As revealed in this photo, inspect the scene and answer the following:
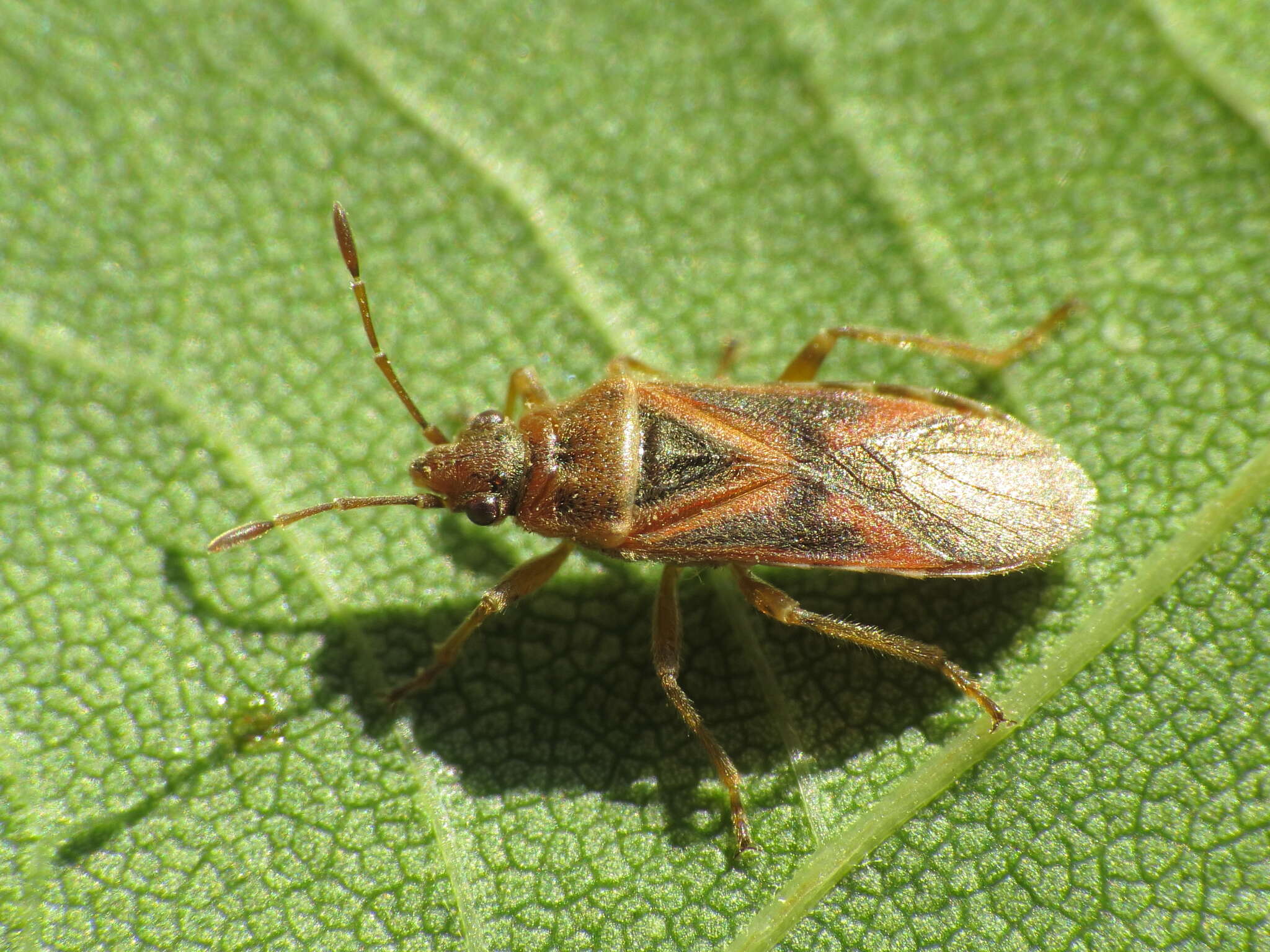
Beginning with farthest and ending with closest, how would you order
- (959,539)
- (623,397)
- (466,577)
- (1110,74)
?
(1110,74) < (466,577) < (623,397) < (959,539)

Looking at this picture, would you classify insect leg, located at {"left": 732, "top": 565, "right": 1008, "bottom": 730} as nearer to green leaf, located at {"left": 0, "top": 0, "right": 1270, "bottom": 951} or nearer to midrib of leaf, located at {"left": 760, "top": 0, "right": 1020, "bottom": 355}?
green leaf, located at {"left": 0, "top": 0, "right": 1270, "bottom": 951}

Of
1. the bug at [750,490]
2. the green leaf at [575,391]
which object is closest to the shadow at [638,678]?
the green leaf at [575,391]

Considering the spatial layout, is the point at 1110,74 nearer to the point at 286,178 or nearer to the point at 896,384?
the point at 896,384

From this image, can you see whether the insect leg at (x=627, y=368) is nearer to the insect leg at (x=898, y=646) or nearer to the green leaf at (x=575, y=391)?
the green leaf at (x=575, y=391)

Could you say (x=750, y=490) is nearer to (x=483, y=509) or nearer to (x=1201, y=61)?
(x=483, y=509)

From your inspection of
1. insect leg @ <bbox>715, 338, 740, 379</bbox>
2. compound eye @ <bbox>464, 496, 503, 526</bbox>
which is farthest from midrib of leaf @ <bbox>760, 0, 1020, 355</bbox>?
compound eye @ <bbox>464, 496, 503, 526</bbox>

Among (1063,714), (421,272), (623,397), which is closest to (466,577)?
(623,397)
